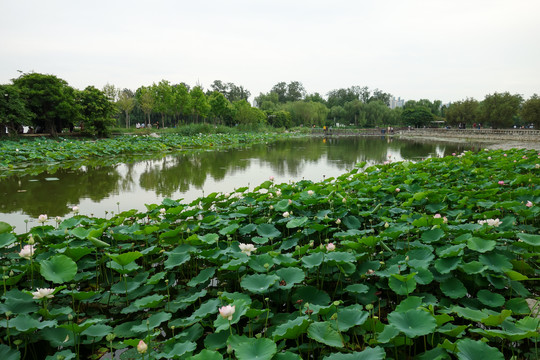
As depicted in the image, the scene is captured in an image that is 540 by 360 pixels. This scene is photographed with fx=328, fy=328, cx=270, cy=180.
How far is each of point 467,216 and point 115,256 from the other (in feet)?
11.0

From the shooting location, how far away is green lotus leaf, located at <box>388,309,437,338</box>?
1.47 m

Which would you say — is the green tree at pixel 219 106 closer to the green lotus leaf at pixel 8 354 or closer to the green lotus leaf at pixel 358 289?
the green lotus leaf at pixel 358 289

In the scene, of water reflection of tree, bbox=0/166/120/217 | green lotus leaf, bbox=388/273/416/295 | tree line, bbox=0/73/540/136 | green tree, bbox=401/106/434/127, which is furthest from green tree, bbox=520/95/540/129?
green lotus leaf, bbox=388/273/416/295

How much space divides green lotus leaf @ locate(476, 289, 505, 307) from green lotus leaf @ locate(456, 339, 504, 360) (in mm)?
605

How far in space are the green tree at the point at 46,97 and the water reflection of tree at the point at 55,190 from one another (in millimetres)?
10134

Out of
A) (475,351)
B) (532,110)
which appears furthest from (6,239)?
(532,110)

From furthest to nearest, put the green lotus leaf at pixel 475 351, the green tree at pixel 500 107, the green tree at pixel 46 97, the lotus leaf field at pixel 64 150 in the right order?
the green tree at pixel 500 107
the green tree at pixel 46 97
the lotus leaf field at pixel 64 150
the green lotus leaf at pixel 475 351

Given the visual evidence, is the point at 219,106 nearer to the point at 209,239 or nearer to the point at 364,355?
the point at 209,239

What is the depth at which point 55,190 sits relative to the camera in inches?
281

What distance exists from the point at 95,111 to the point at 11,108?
17.2ft

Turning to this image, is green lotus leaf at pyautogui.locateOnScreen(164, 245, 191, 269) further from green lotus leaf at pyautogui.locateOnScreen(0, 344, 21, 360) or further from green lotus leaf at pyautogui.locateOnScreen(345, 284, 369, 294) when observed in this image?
green lotus leaf at pyautogui.locateOnScreen(345, 284, 369, 294)

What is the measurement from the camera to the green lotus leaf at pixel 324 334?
1486mm

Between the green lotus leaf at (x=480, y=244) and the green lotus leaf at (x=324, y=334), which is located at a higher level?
the green lotus leaf at (x=480, y=244)

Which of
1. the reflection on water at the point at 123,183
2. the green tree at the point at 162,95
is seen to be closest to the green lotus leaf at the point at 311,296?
the reflection on water at the point at 123,183
